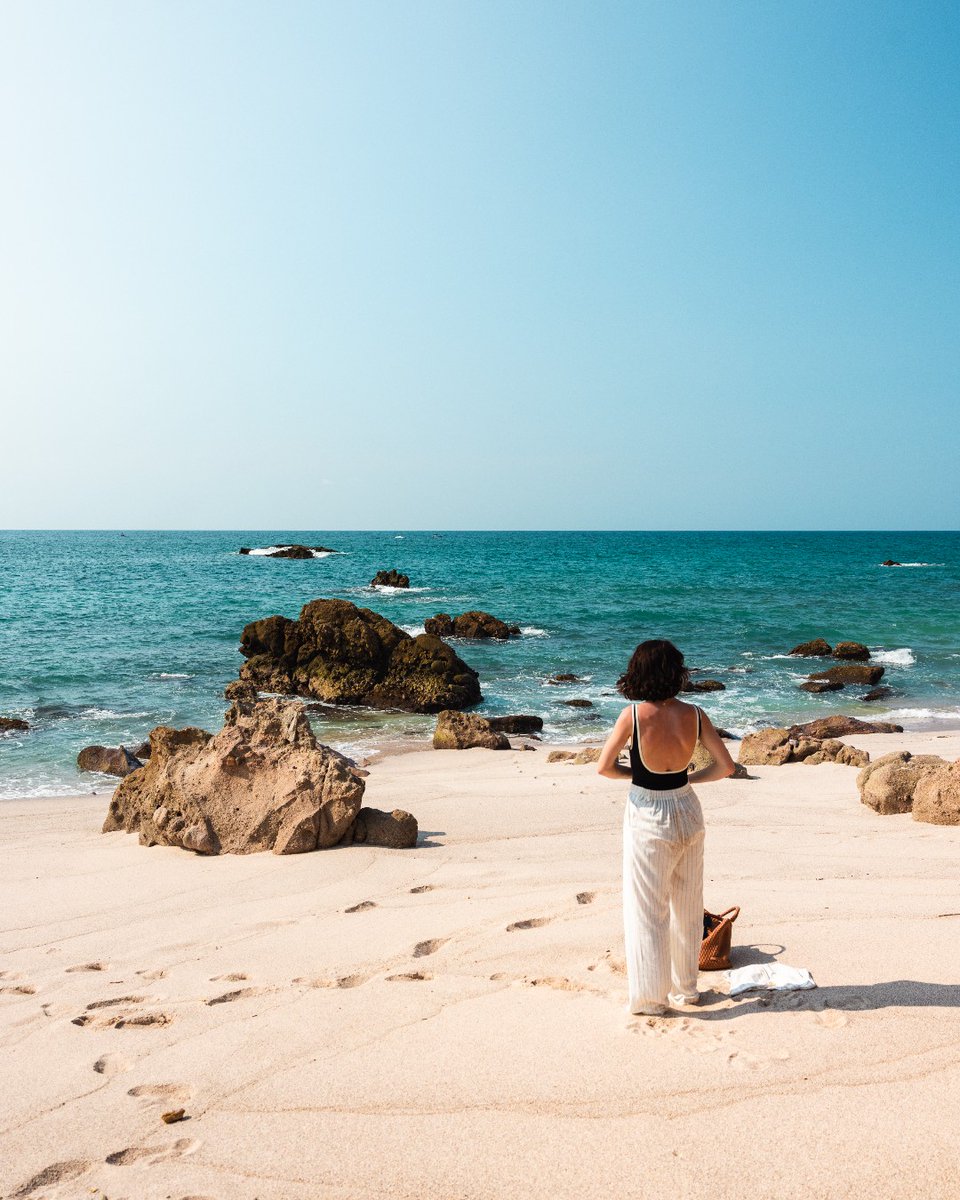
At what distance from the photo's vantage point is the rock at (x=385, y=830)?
7449mm

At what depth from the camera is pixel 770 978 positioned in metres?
4.21

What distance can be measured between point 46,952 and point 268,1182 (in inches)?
127

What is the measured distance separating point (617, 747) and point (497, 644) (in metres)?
23.8

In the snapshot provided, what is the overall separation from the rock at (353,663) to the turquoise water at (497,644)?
2.73 feet

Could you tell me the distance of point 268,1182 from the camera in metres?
2.96

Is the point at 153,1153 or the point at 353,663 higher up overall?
the point at 153,1153

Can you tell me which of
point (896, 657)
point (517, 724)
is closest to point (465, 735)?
point (517, 724)

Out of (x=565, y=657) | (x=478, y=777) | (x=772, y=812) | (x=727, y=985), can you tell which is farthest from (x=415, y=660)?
(x=727, y=985)

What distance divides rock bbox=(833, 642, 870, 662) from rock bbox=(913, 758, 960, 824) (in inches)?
697

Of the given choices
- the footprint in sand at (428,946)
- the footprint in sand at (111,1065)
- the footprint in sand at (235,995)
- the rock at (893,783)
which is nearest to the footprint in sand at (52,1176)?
the footprint in sand at (111,1065)

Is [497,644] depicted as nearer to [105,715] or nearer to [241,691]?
[241,691]

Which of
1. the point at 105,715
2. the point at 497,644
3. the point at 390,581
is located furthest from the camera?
the point at 390,581

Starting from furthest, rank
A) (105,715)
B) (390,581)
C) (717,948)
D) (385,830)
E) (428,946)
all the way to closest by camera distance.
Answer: (390,581) < (105,715) < (385,830) < (428,946) < (717,948)

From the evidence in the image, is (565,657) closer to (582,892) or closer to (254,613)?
(254,613)
